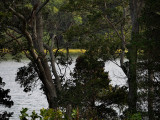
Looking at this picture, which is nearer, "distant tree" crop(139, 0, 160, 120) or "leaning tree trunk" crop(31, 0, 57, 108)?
"distant tree" crop(139, 0, 160, 120)

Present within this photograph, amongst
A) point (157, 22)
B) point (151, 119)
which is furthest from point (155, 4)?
point (151, 119)

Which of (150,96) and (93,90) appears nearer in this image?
(150,96)

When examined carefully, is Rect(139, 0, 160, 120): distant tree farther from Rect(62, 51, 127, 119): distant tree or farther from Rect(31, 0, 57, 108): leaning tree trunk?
Rect(31, 0, 57, 108): leaning tree trunk

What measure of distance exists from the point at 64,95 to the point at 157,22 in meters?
5.39

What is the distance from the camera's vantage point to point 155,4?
10.9 m

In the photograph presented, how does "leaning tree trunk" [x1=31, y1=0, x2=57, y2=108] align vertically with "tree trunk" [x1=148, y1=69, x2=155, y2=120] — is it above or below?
above

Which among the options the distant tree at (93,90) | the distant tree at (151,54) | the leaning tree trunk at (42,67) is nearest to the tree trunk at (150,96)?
the distant tree at (151,54)

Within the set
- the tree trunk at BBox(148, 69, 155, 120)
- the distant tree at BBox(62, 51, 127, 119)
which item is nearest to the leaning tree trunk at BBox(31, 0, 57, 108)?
the distant tree at BBox(62, 51, 127, 119)

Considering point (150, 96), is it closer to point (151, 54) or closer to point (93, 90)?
point (151, 54)

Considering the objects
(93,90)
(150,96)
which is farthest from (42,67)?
(150,96)

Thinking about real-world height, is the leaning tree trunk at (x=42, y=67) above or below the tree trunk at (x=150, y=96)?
above

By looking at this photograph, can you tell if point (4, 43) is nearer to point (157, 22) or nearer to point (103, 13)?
point (103, 13)

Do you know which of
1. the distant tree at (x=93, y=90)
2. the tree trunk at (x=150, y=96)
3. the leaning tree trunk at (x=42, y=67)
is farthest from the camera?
the leaning tree trunk at (x=42, y=67)

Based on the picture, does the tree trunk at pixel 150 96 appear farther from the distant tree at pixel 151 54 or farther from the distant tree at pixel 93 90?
the distant tree at pixel 93 90
